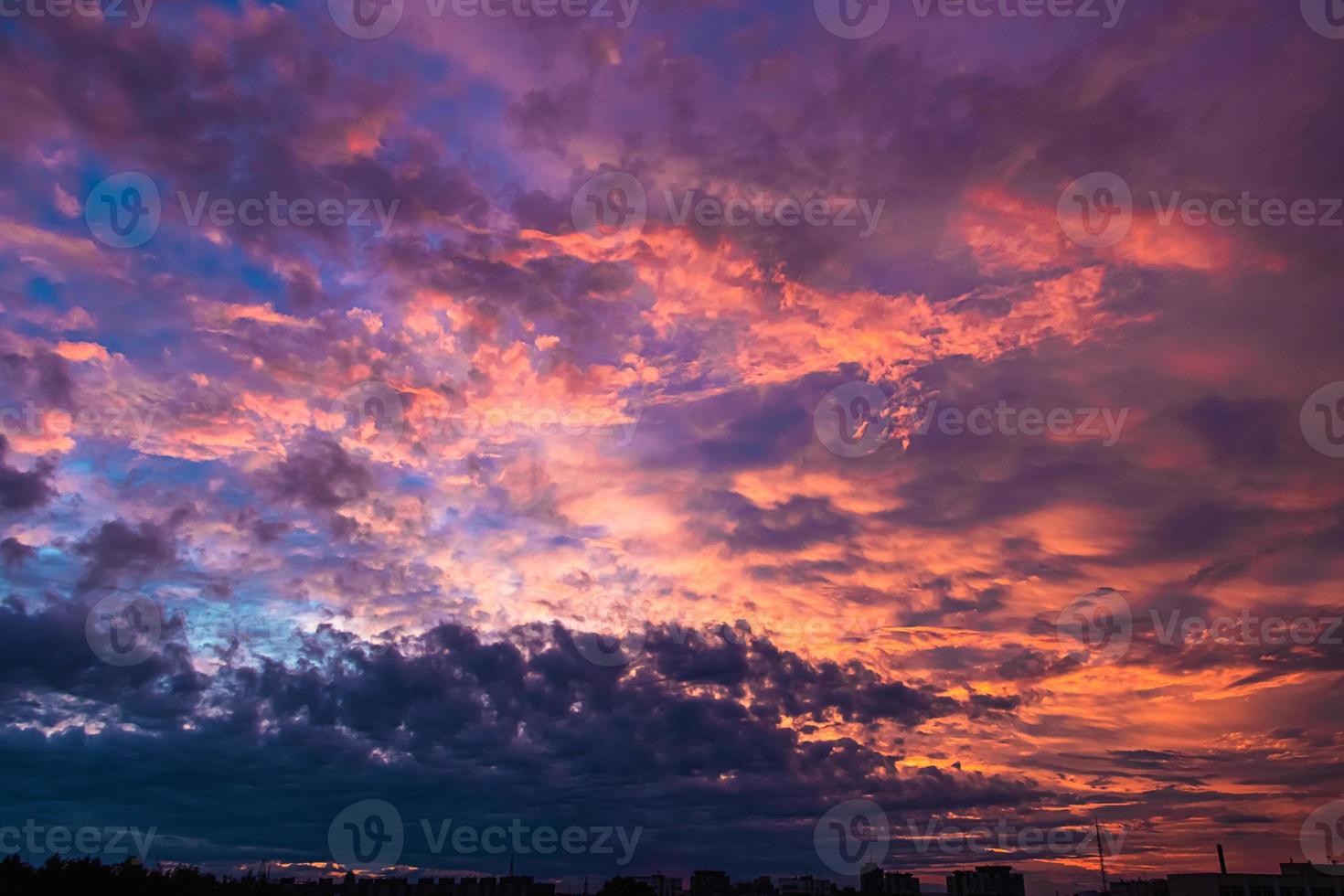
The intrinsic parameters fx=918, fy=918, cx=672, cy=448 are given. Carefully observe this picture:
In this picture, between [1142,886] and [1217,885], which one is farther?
[1142,886]

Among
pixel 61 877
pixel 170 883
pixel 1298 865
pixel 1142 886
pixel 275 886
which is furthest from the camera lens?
pixel 1142 886

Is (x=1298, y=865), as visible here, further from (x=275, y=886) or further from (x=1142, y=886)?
(x=275, y=886)

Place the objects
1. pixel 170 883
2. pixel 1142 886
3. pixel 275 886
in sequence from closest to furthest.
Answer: pixel 170 883 → pixel 275 886 → pixel 1142 886

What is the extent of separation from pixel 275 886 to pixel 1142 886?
572 feet

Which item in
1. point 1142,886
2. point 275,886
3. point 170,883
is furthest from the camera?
point 1142,886

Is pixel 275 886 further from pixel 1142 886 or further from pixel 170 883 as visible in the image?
pixel 1142 886

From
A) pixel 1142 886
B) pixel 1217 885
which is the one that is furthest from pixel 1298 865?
pixel 1142 886

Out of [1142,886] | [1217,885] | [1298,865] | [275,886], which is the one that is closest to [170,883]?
[275,886]

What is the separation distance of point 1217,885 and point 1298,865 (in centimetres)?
1219

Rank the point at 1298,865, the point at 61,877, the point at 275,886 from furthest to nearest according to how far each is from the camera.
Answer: the point at 275,886, the point at 1298,865, the point at 61,877

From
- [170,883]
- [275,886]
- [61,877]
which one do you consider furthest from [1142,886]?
[61,877]

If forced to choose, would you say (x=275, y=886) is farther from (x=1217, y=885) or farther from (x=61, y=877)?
(x=1217, y=885)

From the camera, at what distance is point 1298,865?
13712 centimetres

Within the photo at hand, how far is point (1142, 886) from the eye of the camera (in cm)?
19738
